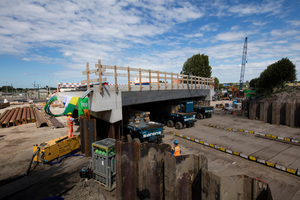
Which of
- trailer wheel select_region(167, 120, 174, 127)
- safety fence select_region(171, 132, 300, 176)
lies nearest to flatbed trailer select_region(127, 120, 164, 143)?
safety fence select_region(171, 132, 300, 176)

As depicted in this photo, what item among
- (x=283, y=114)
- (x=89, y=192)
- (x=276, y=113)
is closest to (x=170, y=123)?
(x=89, y=192)

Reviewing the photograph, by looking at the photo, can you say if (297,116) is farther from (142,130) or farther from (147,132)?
(142,130)

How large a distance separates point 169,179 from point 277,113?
56.3 ft

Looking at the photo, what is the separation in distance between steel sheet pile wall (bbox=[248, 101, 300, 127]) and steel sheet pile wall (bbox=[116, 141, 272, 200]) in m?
16.3

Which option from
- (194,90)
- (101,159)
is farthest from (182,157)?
(194,90)

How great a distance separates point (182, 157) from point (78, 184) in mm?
4895

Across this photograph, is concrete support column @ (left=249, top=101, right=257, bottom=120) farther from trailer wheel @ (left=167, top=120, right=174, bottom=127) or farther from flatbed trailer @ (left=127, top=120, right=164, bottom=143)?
flatbed trailer @ (left=127, top=120, right=164, bottom=143)

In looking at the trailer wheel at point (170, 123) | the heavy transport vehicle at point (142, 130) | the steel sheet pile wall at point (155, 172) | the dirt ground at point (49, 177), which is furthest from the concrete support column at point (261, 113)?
the steel sheet pile wall at point (155, 172)

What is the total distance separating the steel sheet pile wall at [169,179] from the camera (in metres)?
3.27

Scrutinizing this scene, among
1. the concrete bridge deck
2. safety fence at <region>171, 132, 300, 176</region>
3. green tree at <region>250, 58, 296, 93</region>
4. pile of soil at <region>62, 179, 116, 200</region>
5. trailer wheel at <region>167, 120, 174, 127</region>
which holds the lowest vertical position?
pile of soil at <region>62, 179, 116, 200</region>

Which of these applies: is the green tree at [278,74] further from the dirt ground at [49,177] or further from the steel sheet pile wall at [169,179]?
the steel sheet pile wall at [169,179]

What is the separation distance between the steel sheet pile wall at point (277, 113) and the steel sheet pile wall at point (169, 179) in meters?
16.3

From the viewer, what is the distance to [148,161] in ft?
15.0

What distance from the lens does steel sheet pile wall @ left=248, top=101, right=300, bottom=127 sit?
48.8ft
